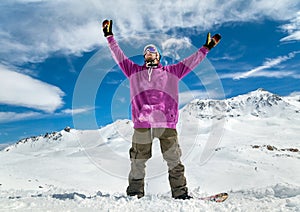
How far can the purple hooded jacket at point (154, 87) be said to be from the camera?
4969 millimetres

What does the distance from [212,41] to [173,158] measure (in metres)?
2.25

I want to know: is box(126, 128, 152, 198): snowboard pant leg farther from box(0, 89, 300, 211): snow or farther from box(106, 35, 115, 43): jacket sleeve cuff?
box(106, 35, 115, 43): jacket sleeve cuff

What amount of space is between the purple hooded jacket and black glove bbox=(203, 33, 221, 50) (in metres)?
0.09

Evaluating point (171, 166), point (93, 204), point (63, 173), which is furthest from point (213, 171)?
point (93, 204)

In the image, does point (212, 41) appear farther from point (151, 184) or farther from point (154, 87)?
point (151, 184)

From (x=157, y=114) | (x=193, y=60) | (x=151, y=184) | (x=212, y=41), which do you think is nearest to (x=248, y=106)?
(x=151, y=184)

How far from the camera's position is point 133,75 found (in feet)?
17.4

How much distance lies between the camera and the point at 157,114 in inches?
195

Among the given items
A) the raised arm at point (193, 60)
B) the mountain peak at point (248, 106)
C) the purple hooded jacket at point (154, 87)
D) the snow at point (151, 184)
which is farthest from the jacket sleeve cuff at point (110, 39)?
the mountain peak at point (248, 106)

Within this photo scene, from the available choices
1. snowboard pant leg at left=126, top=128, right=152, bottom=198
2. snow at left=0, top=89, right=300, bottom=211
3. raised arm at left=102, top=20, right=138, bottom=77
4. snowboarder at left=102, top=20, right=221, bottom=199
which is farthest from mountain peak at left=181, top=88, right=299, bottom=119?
Answer: snowboard pant leg at left=126, top=128, right=152, bottom=198

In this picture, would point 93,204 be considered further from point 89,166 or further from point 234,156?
point 234,156

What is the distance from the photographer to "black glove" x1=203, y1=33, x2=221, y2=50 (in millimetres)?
5268

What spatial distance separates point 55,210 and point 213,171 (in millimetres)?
8123

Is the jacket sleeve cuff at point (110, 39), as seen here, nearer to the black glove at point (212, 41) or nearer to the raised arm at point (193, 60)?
the raised arm at point (193, 60)
